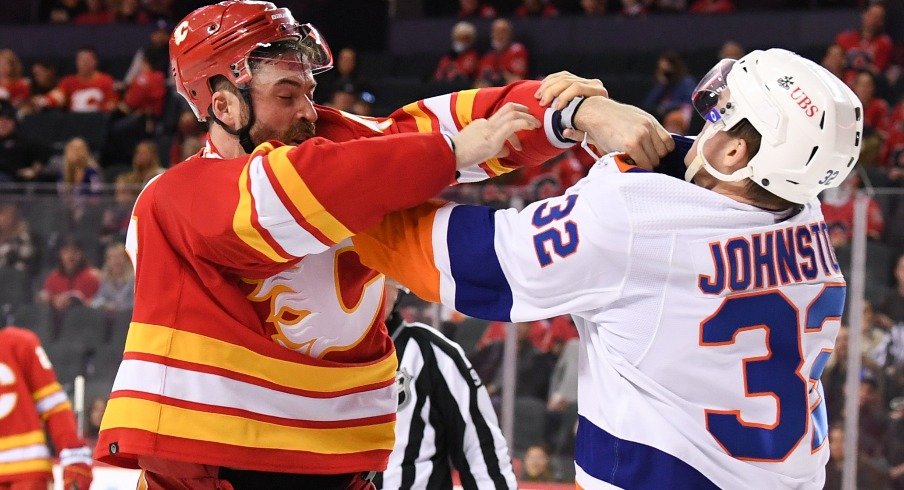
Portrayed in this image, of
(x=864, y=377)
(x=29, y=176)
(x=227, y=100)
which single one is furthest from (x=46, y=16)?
(x=227, y=100)

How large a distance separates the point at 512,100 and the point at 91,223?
3.90m

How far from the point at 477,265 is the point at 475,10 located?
794 centimetres

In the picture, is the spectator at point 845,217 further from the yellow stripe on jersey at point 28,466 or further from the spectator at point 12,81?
the spectator at point 12,81

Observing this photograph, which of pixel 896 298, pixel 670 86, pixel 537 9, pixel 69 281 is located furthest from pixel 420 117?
pixel 537 9

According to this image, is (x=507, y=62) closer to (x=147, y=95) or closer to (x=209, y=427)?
(x=147, y=95)

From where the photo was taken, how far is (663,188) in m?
1.94

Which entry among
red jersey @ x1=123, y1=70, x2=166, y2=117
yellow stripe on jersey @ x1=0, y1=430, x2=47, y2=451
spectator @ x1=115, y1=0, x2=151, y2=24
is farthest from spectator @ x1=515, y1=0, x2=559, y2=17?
yellow stripe on jersey @ x1=0, y1=430, x2=47, y2=451

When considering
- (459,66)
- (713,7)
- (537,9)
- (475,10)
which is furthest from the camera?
(475,10)

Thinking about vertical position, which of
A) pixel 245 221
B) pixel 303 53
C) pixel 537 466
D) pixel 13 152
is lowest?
pixel 537 466

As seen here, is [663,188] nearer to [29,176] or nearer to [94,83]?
[29,176]

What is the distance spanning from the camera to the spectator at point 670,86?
7.39 metres

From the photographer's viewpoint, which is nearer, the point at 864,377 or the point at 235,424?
the point at 235,424

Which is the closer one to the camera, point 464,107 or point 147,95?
point 464,107

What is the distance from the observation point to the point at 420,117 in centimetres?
252
